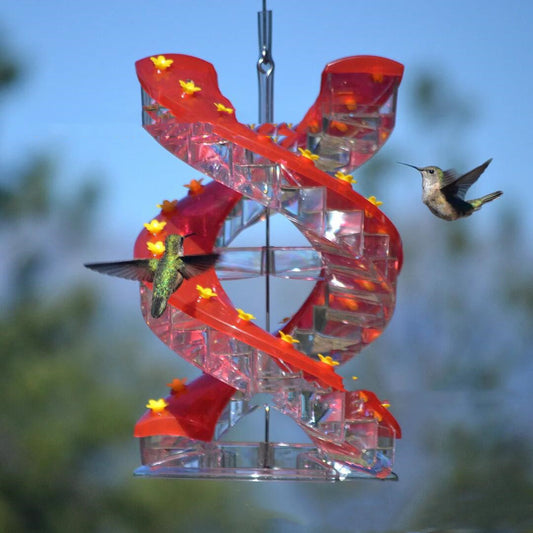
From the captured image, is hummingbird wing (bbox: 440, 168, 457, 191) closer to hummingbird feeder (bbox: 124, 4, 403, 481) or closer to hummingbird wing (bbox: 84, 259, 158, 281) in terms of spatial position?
hummingbird feeder (bbox: 124, 4, 403, 481)

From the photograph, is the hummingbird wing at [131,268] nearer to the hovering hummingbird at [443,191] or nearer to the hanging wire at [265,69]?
the hanging wire at [265,69]

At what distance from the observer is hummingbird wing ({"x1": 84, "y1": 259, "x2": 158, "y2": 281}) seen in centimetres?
147

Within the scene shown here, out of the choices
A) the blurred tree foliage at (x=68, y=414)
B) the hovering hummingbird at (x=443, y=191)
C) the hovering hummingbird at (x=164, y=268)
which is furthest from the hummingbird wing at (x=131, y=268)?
the blurred tree foliage at (x=68, y=414)

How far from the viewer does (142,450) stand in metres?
1.59

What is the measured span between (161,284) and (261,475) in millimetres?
431

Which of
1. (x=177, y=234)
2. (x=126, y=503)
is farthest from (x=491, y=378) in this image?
(x=177, y=234)

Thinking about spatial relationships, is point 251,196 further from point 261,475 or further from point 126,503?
point 126,503

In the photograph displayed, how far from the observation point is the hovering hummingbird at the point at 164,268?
143 cm

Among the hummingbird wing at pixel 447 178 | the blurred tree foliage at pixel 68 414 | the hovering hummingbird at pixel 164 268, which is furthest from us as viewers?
the blurred tree foliage at pixel 68 414

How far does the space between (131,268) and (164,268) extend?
0.30ft

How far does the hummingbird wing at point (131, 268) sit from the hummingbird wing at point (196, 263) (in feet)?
0.20

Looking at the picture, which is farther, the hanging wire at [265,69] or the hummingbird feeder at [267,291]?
the hanging wire at [265,69]

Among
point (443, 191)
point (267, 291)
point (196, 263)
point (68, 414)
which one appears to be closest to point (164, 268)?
point (196, 263)

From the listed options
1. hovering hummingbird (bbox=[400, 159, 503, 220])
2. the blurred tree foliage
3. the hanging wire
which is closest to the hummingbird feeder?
the hanging wire
